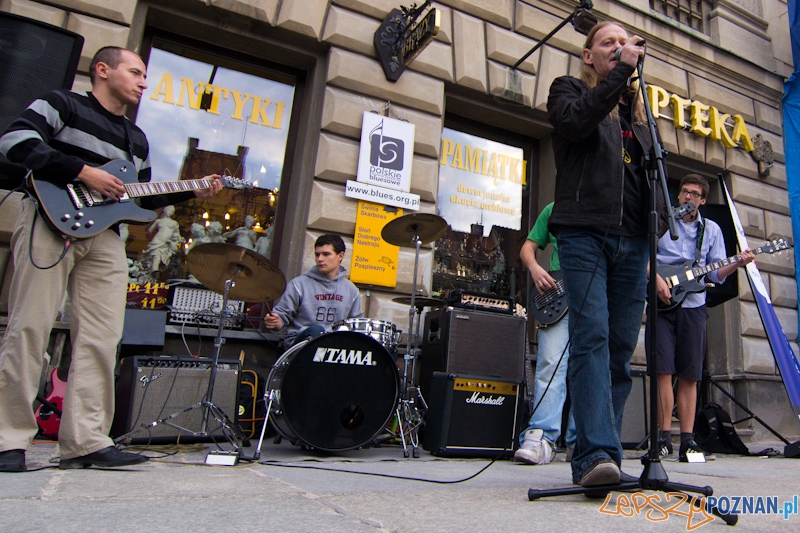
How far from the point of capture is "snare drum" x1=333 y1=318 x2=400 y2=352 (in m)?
3.85

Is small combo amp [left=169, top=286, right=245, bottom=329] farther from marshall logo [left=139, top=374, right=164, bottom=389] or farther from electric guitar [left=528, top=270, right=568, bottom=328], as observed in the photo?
electric guitar [left=528, top=270, right=568, bottom=328]

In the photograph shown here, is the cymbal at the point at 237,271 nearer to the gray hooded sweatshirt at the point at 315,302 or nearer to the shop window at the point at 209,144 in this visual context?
the gray hooded sweatshirt at the point at 315,302

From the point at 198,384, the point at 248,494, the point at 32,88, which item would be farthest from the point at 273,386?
the point at 32,88

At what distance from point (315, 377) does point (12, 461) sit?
1591mm

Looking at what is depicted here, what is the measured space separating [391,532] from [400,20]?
5.63 m

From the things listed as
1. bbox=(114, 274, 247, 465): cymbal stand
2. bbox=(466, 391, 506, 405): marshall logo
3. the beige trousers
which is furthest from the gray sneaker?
the beige trousers

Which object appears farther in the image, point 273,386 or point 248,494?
Result: point 273,386

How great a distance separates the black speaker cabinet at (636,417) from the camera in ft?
17.1

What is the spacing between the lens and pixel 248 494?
202 centimetres

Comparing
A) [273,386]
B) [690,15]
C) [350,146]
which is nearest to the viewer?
[273,386]

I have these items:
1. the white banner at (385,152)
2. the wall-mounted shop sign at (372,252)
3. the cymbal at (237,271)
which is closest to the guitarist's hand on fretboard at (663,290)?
the wall-mounted shop sign at (372,252)

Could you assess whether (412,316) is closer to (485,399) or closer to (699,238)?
(485,399)

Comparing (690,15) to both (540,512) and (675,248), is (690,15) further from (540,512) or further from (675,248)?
(540,512)

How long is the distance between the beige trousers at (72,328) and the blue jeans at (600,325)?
2175 mm
